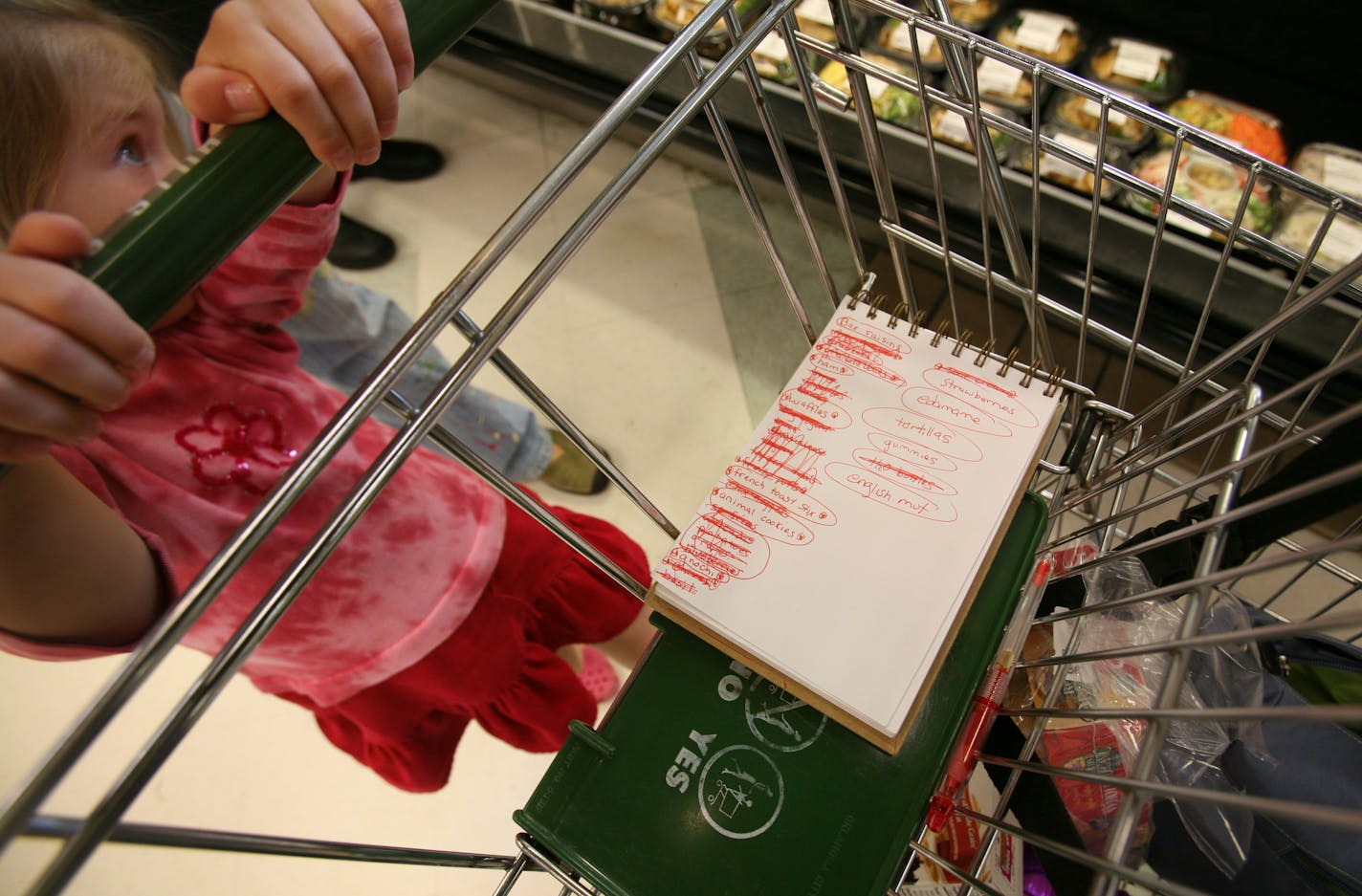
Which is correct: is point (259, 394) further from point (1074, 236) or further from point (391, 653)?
point (1074, 236)

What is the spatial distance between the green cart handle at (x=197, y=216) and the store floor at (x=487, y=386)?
0.99 meters

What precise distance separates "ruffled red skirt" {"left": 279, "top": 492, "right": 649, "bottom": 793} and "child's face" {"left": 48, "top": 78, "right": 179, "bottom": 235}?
462mm

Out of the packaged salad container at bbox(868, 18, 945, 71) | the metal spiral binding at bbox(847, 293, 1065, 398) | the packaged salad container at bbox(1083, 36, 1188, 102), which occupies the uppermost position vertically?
the packaged salad container at bbox(1083, 36, 1188, 102)

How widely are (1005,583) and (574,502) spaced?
3.17 ft

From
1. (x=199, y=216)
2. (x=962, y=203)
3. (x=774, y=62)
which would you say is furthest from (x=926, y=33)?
(x=199, y=216)

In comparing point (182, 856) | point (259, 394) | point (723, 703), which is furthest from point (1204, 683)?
point (182, 856)

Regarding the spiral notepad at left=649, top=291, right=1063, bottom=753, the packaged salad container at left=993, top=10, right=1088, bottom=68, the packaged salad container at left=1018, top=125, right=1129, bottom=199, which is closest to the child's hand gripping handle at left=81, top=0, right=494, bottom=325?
the spiral notepad at left=649, top=291, right=1063, bottom=753

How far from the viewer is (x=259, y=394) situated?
0.70 meters

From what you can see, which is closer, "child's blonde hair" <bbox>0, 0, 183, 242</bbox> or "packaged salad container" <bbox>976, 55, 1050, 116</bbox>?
"child's blonde hair" <bbox>0, 0, 183, 242</bbox>

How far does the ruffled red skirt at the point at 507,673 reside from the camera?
32.3 inches

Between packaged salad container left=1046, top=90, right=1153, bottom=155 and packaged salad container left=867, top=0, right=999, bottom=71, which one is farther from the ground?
packaged salad container left=867, top=0, right=999, bottom=71

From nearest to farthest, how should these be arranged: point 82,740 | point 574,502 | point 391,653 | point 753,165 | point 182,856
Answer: point 82,740
point 391,653
point 182,856
point 574,502
point 753,165

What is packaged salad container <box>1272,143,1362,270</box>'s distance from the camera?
1.19m

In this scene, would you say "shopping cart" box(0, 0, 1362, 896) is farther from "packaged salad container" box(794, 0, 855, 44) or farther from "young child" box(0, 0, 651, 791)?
"packaged salad container" box(794, 0, 855, 44)
